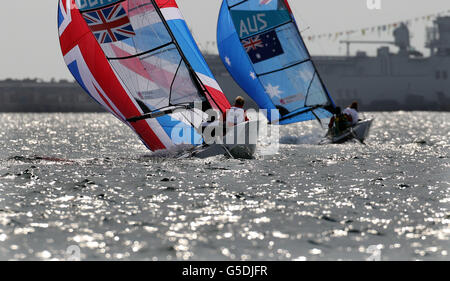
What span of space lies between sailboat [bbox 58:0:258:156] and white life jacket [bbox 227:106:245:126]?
20.1 inches

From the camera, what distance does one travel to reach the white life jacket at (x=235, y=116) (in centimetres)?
1453

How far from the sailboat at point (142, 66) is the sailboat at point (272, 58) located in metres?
7.54

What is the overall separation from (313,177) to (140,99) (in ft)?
14.6

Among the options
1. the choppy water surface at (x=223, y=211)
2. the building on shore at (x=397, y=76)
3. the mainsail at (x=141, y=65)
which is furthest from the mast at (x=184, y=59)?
the building on shore at (x=397, y=76)

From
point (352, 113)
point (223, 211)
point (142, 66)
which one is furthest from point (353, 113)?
point (223, 211)

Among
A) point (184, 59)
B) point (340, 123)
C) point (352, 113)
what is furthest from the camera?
point (340, 123)

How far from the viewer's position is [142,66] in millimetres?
14891

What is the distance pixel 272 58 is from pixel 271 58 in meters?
0.04

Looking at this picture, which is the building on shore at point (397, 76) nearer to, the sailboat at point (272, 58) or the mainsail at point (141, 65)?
the sailboat at point (272, 58)

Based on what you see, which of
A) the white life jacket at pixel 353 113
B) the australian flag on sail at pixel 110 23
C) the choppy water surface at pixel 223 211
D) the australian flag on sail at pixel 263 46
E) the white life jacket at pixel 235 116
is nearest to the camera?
the choppy water surface at pixel 223 211

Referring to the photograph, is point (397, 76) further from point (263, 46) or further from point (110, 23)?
point (110, 23)

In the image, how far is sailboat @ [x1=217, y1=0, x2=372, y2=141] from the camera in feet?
74.8

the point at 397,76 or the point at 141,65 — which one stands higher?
the point at 141,65
